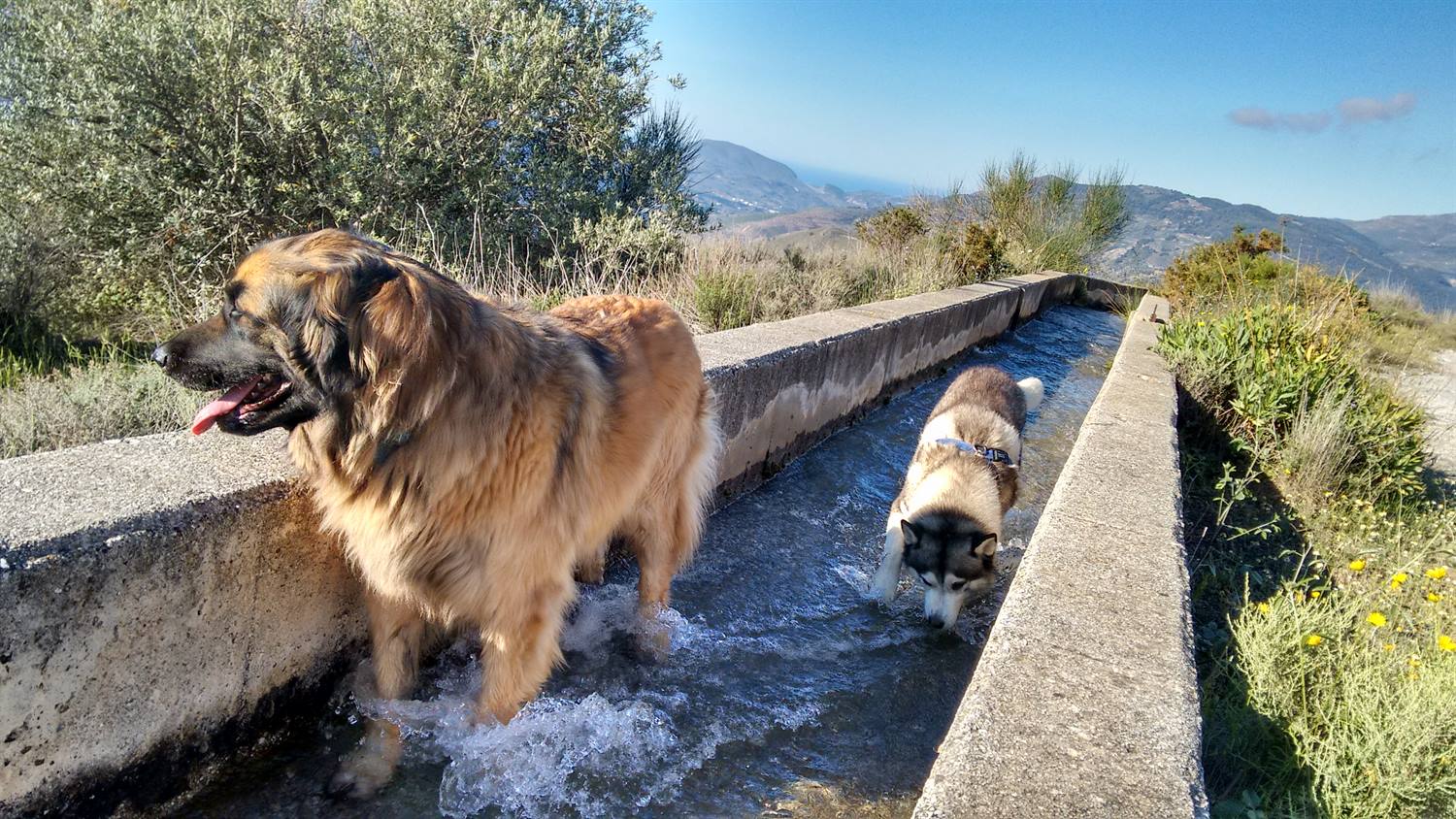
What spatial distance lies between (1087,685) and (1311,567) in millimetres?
3962

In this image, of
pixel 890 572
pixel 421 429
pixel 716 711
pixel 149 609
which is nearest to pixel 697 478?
pixel 716 711

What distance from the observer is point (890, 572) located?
4.32m

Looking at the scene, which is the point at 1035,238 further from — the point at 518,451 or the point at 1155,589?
the point at 518,451

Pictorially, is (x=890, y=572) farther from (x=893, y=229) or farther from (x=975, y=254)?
(x=893, y=229)

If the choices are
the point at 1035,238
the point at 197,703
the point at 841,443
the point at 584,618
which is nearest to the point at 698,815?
the point at 584,618

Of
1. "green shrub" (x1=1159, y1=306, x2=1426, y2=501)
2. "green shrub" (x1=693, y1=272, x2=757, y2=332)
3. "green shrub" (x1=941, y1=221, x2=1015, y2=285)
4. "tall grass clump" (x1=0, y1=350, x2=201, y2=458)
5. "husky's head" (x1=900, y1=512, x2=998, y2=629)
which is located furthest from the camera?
"green shrub" (x1=941, y1=221, x2=1015, y2=285)

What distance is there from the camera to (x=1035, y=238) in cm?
1912

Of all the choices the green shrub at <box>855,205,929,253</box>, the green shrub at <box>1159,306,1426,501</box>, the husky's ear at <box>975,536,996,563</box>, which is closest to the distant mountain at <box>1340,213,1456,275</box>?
the green shrub at <box>855,205,929,253</box>

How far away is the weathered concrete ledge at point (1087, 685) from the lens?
5.80ft

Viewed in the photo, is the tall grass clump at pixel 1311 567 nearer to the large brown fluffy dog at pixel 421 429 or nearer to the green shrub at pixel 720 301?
the large brown fluffy dog at pixel 421 429

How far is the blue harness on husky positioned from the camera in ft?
15.8

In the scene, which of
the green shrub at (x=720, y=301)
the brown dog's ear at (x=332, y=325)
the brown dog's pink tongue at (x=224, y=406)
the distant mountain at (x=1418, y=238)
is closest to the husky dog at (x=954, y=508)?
the green shrub at (x=720, y=301)

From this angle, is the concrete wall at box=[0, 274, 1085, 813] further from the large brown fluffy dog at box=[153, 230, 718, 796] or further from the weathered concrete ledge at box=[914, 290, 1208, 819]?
the weathered concrete ledge at box=[914, 290, 1208, 819]

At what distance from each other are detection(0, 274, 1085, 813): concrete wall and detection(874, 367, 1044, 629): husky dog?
273 cm
